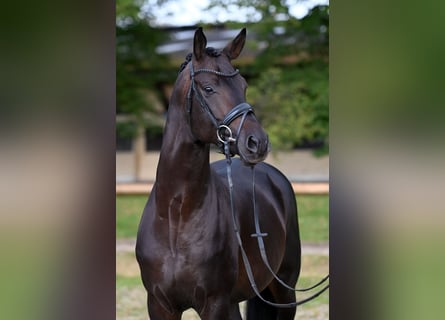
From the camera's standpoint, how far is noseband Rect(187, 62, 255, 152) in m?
2.66

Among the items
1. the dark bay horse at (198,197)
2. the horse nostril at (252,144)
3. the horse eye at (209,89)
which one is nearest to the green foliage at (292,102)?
the dark bay horse at (198,197)

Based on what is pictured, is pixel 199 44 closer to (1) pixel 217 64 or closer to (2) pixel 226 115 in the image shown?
(1) pixel 217 64

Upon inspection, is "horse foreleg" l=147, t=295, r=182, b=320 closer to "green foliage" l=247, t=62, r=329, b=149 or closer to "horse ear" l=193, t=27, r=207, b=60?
"horse ear" l=193, t=27, r=207, b=60

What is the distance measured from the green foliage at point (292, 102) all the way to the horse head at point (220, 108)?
7792 mm

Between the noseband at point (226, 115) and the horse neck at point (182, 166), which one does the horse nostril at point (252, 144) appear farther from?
the horse neck at point (182, 166)

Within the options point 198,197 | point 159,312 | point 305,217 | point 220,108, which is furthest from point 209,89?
point 305,217

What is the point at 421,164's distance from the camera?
1.78m

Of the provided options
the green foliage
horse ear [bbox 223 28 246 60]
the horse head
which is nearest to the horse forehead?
the horse head

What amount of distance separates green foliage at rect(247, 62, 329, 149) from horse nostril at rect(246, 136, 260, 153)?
8.00m

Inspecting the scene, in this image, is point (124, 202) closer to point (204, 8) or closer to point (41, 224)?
point (204, 8)

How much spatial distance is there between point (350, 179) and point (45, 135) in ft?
3.39

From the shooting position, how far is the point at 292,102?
11477mm

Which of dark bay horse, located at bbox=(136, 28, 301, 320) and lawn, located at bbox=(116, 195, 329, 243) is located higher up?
dark bay horse, located at bbox=(136, 28, 301, 320)

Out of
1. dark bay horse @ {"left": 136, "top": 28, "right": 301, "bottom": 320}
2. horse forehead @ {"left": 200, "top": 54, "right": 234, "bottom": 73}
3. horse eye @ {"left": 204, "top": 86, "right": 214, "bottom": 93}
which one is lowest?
dark bay horse @ {"left": 136, "top": 28, "right": 301, "bottom": 320}
